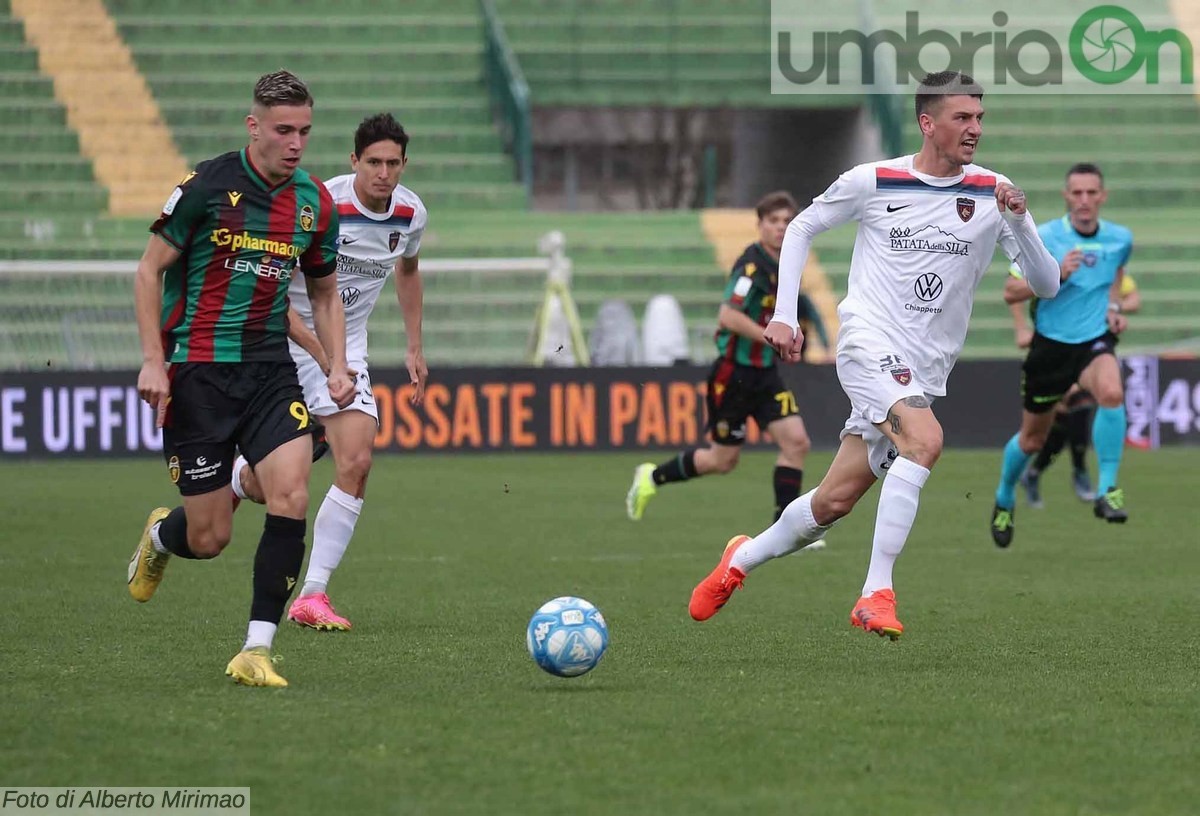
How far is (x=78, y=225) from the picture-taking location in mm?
24781

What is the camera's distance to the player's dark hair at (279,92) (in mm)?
6477

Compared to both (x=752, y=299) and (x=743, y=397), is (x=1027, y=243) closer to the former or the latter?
(x=752, y=299)

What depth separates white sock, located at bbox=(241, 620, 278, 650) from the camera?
6391mm

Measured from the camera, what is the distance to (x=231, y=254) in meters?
6.66

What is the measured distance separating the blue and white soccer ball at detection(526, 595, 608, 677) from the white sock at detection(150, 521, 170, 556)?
6.00 feet

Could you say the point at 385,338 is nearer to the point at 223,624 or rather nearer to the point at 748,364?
the point at 748,364

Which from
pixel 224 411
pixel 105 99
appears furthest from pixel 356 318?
pixel 105 99

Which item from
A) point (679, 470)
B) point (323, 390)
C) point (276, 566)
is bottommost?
point (679, 470)

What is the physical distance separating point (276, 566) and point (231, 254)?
42.8 inches

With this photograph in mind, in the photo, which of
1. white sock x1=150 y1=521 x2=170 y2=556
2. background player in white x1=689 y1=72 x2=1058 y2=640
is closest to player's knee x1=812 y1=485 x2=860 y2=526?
background player in white x1=689 y1=72 x2=1058 y2=640

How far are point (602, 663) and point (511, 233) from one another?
60.6 feet

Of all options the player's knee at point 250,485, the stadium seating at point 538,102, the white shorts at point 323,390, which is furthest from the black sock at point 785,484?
the stadium seating at point 538,102

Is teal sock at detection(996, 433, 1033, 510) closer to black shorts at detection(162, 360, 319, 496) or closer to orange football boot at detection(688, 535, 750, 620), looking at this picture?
orange football boot at detection(688, 535, 750, 620)

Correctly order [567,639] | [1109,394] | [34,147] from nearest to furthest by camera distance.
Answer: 1. [567,639]
2. [1109,394]
3. [34,147]
